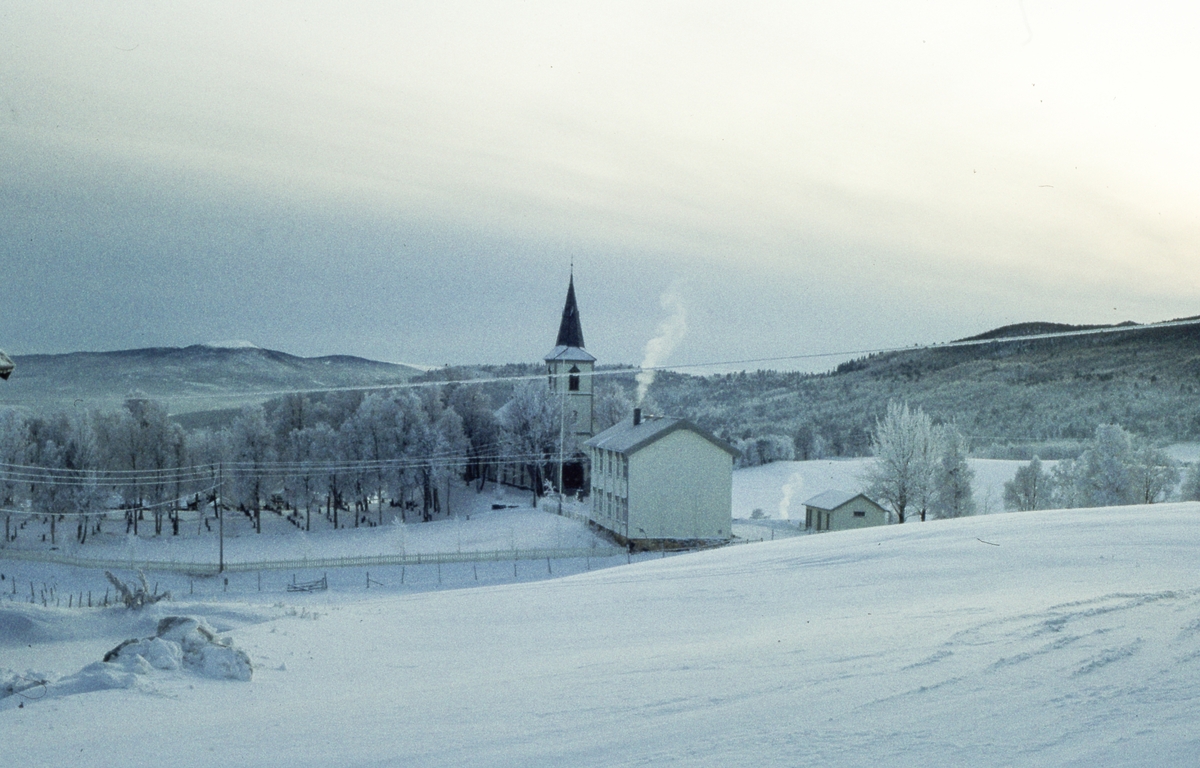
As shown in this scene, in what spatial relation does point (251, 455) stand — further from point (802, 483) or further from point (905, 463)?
point (905, 463)

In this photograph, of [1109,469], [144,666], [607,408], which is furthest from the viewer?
[607,408]

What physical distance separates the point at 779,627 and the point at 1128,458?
1837 inches

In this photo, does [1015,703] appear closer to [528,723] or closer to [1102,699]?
[1102,699]

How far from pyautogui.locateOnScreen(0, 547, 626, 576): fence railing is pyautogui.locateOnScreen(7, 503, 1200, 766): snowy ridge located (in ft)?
87.3

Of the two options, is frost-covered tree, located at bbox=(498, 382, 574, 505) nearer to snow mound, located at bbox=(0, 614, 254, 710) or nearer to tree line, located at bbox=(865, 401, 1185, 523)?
tree line, located at bbox=(865, 401, 1185, 523)

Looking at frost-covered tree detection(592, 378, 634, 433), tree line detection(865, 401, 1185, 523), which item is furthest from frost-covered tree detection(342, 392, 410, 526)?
tree line detection(865, 401, 1185, 523)

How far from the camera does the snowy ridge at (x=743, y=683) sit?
711cm

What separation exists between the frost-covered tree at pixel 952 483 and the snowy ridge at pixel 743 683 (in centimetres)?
3658

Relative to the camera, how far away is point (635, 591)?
1692 centimetres

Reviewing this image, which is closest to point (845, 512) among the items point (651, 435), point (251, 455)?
point (651, 435)

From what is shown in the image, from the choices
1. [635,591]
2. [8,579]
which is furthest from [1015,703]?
[8,579]

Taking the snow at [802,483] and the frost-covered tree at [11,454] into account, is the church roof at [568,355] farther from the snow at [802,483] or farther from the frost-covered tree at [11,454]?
the frost-covered tree at [11,454]

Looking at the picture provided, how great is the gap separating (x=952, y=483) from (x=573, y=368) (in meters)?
26.7

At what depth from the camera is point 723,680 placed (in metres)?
9.12
